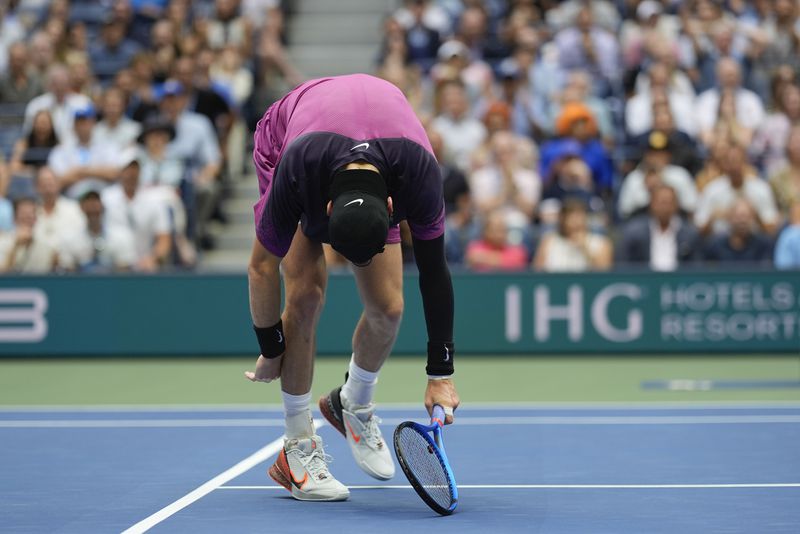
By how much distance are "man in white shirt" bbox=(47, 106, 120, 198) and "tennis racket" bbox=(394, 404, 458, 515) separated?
8.97m

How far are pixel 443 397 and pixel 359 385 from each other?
84 cm

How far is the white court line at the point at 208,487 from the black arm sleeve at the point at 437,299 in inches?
45.9

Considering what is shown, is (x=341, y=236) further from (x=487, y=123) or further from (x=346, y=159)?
(x=487, y=123)

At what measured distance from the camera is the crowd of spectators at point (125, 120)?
12664mm

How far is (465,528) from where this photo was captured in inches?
199

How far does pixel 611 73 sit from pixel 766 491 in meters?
9.77

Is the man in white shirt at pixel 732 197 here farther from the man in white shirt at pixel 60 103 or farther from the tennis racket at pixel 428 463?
the tennis racket at pixel 428 463

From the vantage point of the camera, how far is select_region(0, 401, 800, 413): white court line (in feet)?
29.1

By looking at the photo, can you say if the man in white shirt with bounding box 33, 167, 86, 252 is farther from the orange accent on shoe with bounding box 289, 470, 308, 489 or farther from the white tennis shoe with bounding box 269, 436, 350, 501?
the orange accent on shoe with bounding box 289, 470, 308, 489

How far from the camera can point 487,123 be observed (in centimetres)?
1397

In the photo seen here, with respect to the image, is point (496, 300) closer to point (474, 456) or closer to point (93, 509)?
point (474, 456)

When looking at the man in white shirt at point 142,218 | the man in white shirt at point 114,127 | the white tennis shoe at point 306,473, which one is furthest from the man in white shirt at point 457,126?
the white tennis shoe at point 306,473

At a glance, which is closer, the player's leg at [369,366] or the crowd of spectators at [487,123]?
the player's leg at [369,366]

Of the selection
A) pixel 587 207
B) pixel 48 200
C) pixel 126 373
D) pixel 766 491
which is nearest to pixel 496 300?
pixel 587 207
